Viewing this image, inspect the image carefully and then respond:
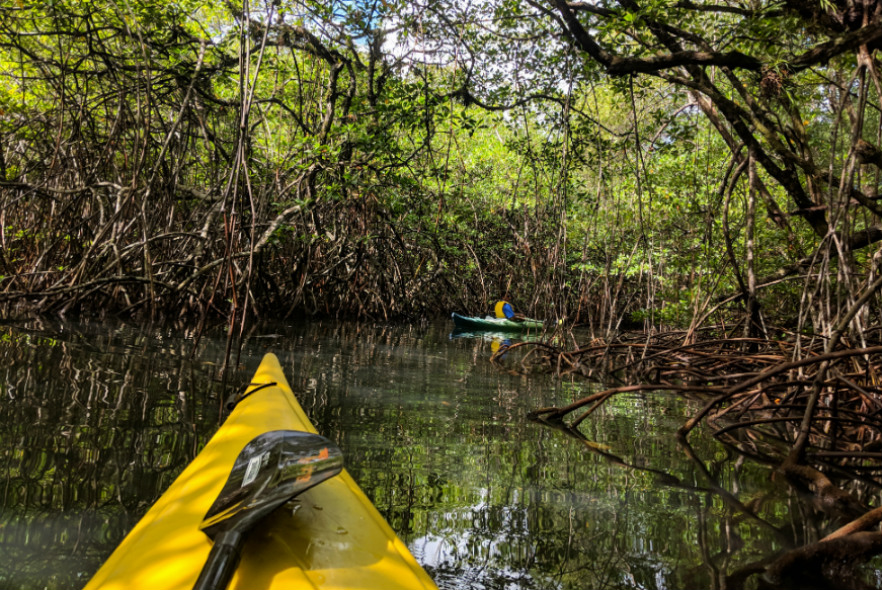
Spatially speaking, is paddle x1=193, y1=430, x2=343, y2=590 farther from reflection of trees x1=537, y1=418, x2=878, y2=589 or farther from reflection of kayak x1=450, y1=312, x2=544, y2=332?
reflection of kayak x1=450, y1=312, x2=544, y2=332

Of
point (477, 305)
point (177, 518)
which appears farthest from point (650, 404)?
point (477, 305)

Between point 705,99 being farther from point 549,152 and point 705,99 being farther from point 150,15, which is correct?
point 150,15

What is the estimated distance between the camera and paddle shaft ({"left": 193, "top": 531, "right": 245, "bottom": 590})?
67cm

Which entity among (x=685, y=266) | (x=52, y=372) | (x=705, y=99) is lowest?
A: (x=52, y=372)

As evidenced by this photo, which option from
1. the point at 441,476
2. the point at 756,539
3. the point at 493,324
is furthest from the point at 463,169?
the point at 756,539

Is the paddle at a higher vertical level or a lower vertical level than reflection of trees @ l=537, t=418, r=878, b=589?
higher

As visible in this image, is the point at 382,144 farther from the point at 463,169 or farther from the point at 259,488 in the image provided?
the point at 259,488

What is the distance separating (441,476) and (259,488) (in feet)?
3.28

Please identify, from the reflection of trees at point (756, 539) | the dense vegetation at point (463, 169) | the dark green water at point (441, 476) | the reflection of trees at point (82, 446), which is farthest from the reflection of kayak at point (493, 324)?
the reflection of trees at point (756, 539)

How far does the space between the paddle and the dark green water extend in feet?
1.16

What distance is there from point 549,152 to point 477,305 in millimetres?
6991

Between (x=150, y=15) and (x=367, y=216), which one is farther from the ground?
(x=150, y=15)

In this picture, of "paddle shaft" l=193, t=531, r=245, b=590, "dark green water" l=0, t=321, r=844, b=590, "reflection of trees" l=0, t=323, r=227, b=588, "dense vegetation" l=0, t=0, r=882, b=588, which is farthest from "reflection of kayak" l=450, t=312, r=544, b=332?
"paddle shaft" l=193, t=531, r=245, b=590

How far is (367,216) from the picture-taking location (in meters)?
8.38
